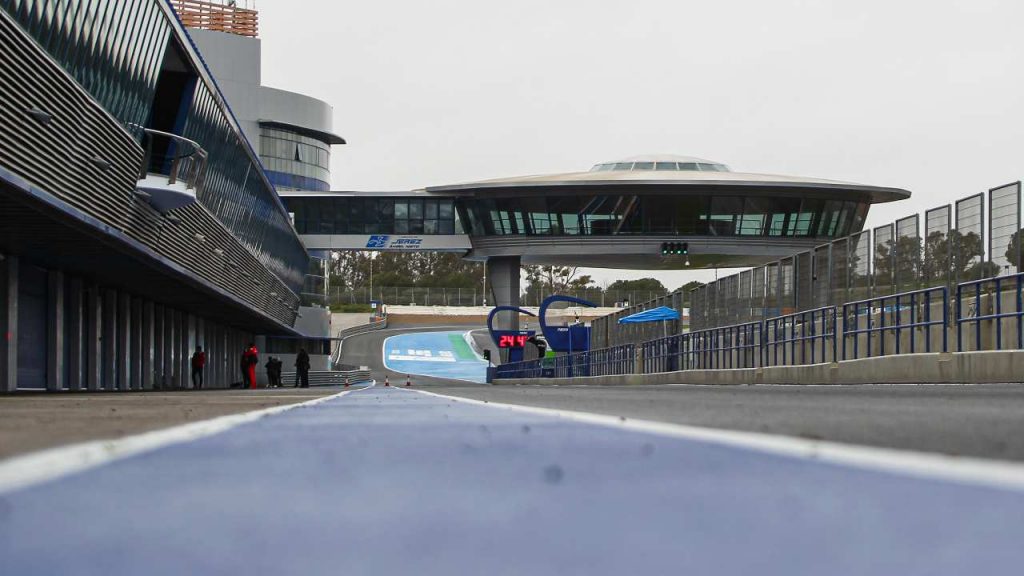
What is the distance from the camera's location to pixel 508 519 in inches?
106

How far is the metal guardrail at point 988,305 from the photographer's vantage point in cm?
Result: 1916

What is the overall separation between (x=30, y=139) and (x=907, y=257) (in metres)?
15.2

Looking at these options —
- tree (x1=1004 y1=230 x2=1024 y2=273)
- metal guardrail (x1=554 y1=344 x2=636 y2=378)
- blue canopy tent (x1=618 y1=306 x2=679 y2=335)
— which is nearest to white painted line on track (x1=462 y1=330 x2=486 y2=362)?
metal guardrail (x1=554 y1=344 x2=636 y2=378)

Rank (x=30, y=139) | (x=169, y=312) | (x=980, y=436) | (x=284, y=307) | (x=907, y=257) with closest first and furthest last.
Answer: (x=980, y=436), (x=30, y=139), (x=907, y=257), (x=169, y=312), (x=284, y=307)

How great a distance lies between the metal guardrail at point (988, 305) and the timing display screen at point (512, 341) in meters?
76.4

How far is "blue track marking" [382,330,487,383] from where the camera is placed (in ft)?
360

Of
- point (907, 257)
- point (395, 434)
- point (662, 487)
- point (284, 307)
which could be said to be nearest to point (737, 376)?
point (907, 257)

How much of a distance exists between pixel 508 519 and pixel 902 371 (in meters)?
20.9

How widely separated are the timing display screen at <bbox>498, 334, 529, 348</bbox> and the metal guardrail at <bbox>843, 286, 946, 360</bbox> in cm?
7123

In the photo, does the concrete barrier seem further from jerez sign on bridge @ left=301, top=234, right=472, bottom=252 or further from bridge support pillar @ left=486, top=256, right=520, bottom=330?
bridge support pillar @ left=486, top=256, right=520, bottom=330

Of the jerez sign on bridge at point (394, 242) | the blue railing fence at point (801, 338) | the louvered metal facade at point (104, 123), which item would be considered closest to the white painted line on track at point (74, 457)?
the louvered metal facade at point (104, 123)

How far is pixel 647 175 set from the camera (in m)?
92.8

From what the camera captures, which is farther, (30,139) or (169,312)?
(169,312)

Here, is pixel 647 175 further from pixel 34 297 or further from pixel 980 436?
pixel 980 436
